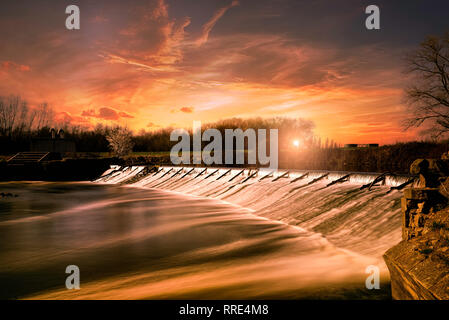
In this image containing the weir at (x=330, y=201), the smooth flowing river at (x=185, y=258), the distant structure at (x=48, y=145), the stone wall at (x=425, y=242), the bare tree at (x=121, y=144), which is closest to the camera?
the stone wall at (x=425, y=242)

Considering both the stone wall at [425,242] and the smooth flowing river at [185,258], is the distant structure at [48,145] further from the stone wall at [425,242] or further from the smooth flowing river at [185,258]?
the stone wall at [425,242]

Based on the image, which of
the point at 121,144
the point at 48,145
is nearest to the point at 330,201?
the point at 48,145

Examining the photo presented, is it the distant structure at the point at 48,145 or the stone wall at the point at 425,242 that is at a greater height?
the distant structure at the point at 48,145

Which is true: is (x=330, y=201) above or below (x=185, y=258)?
above

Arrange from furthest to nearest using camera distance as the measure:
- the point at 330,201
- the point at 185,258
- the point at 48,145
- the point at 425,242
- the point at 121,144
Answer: the point at 121,144 < the point at 48,145 < the point at 330,201 < the point at 185,258 < the point at 425,242

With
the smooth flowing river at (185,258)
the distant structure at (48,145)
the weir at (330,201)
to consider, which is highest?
the distant structure at (48,145)

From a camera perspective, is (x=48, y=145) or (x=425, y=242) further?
(x=48, y=145)

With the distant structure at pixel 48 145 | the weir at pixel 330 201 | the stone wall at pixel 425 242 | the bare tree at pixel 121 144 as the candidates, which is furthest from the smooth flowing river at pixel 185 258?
the bare tree at pixel 121 144

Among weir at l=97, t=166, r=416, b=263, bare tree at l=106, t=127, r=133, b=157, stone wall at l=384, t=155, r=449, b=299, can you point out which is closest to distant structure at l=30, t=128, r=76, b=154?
bare tree at l=106, t=127, r=133, b=157

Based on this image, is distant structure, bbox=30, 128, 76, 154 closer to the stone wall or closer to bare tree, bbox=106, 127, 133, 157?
bare tree, bbox=106, 127, 133, 157

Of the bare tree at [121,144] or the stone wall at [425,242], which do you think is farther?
the bare tree at [121,144]

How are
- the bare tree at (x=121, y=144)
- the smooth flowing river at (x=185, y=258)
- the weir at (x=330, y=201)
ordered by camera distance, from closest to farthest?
1. the smooth flowing river at (x=185, y=258)
2. the weir at (x=330, y=201)
3. the bare tree at (x=121, y=144)

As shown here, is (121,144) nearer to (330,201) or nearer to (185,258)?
(330,201)
